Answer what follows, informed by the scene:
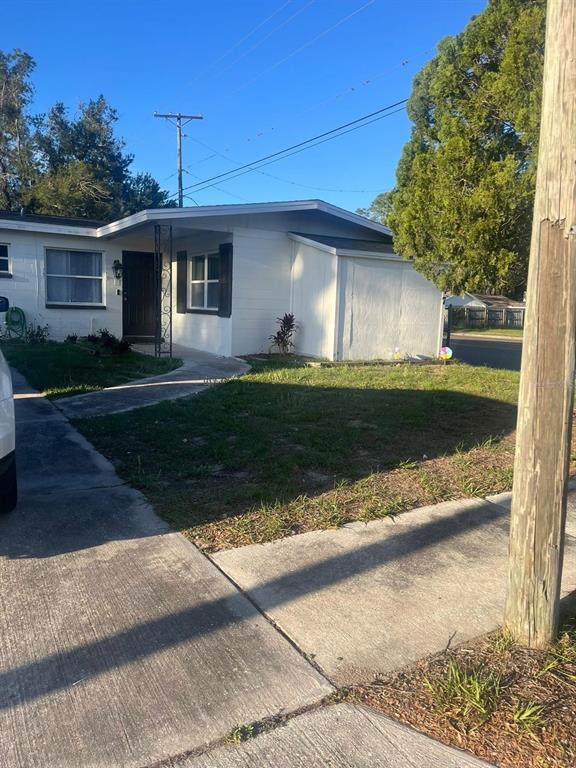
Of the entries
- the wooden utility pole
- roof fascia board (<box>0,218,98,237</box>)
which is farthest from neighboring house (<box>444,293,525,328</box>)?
the wooden utility pole

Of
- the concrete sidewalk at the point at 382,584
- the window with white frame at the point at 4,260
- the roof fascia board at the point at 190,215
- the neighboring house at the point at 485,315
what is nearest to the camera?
the concrete sidewalk at the point at 382,584

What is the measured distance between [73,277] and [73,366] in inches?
205

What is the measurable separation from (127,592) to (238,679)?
98 cm

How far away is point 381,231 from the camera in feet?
49.1

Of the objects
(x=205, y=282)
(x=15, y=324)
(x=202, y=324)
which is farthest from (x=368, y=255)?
(x=15, y=324)

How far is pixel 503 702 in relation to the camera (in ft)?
8.13

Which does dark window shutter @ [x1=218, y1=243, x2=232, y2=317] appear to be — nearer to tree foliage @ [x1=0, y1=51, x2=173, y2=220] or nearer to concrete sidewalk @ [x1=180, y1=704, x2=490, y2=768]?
concrete sidewalk @ [x1=180, y1=704, x2=490, y2=768]

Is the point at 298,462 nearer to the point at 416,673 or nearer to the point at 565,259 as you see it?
the point at 416,673

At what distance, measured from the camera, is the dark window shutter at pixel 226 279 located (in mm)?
13078

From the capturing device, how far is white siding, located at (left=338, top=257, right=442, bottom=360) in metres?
13.2

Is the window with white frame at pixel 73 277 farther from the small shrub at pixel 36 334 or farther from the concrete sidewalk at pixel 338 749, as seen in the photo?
the concrete sidewalk at pixel 338 749

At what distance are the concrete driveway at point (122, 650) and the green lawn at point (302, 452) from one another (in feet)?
1.78

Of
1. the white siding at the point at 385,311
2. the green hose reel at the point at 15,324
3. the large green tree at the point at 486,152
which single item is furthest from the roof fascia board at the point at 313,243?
the green hose reel at the point at 15,324

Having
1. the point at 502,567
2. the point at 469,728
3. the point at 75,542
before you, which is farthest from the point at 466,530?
the point at 75,542
